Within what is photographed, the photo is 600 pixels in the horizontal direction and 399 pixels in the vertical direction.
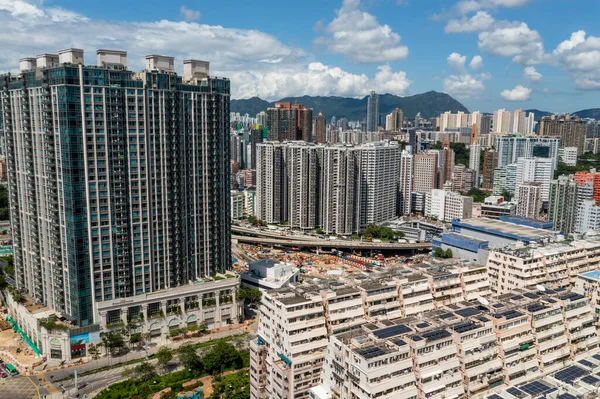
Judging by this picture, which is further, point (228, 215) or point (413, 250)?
point (413, 250)

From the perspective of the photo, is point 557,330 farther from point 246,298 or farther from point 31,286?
point 31,286

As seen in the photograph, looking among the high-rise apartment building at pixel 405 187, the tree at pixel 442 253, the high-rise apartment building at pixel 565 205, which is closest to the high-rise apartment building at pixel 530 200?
the high-rise apartment building at pixel 565 205

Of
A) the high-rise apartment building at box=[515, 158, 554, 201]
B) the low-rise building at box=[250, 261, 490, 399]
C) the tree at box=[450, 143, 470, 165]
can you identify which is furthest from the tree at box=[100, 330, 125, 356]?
the tree at box=[450, 143, 470, 165]

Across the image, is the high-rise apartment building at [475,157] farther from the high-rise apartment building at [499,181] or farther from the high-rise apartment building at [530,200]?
the high-rise apartment building at [530,200]

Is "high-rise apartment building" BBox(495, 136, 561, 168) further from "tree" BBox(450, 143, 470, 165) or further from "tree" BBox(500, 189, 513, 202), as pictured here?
"tree" BBox(500, 189, 513, 202)

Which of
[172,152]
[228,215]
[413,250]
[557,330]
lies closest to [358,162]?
[413,250]

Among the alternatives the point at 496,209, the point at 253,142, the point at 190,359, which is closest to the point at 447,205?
the point at 496,209

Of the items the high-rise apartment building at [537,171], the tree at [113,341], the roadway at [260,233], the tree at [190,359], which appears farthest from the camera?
the high-rise apartment building at [537,171]
